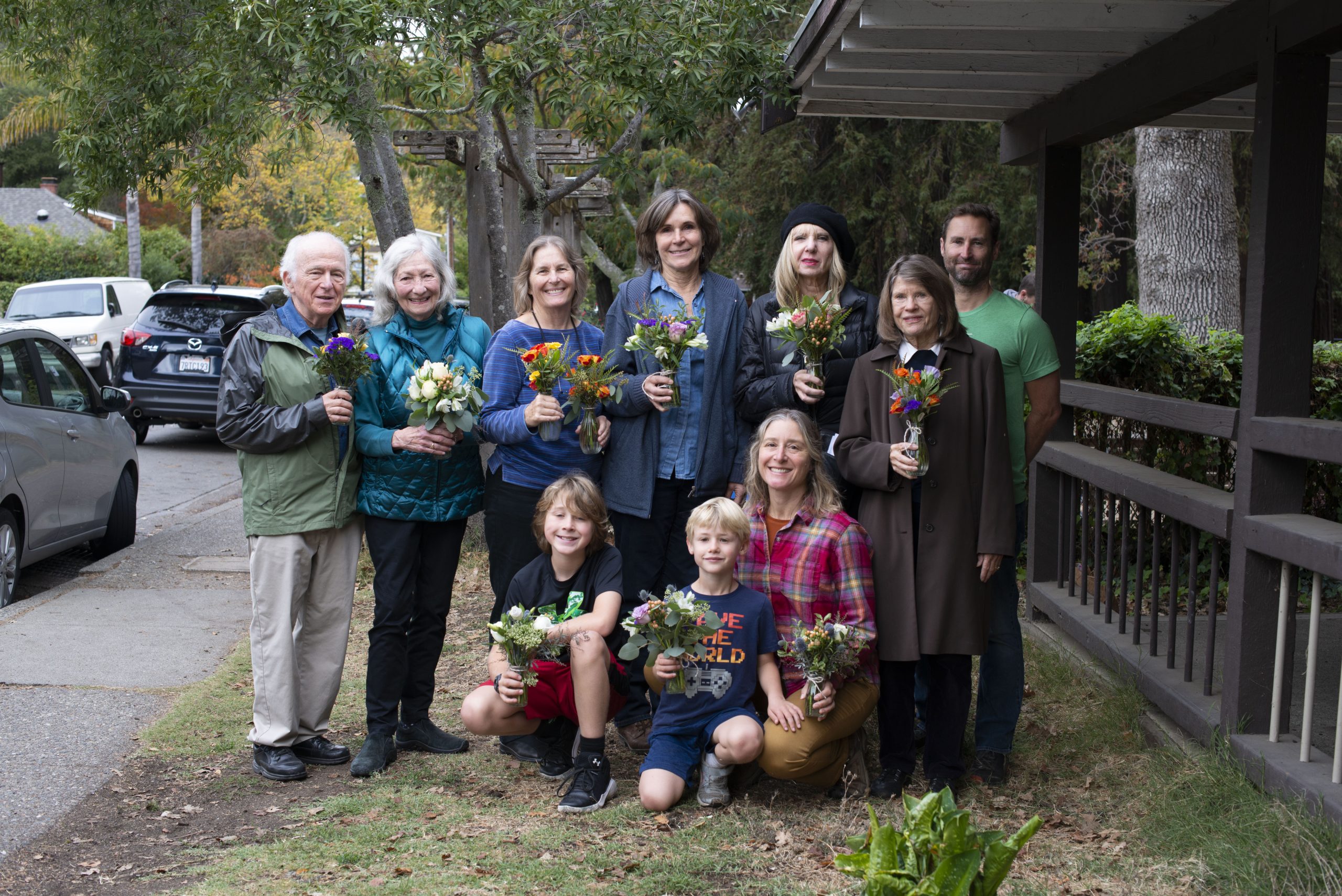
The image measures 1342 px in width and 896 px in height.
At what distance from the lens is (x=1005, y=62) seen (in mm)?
5520

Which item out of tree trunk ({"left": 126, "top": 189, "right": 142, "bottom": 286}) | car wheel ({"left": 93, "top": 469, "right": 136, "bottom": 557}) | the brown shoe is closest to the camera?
the brown shoe

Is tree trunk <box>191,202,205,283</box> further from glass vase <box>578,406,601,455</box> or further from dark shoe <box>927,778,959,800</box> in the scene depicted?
dark shoe <box>927,778,959,800</box>

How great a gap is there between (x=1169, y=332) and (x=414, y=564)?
4823 millimetres

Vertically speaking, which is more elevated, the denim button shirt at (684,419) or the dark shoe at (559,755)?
the denim button shirt at (684,419)

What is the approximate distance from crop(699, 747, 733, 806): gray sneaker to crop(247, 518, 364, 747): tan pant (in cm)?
153

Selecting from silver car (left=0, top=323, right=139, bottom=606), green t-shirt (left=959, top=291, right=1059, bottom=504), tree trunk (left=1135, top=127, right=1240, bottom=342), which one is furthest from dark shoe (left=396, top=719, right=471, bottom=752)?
tree trunk (left=1135, top=127, right=1240, bottom=342)

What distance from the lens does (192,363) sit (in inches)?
560

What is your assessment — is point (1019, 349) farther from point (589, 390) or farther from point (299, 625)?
point (299, 625)

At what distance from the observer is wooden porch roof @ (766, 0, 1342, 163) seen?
14.6 feet

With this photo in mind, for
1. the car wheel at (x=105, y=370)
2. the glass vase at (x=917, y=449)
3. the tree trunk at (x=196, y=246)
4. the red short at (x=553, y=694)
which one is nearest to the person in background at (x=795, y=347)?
the glass vase at (x=917, y=449)

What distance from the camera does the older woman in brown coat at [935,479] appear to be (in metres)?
4.11

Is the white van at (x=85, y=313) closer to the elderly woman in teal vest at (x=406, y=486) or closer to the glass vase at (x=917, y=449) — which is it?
the elderly woman in teal vest at (x=406, y=486)

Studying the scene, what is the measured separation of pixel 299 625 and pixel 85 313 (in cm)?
1660

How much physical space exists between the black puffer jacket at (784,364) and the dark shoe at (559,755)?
141 centimetres
